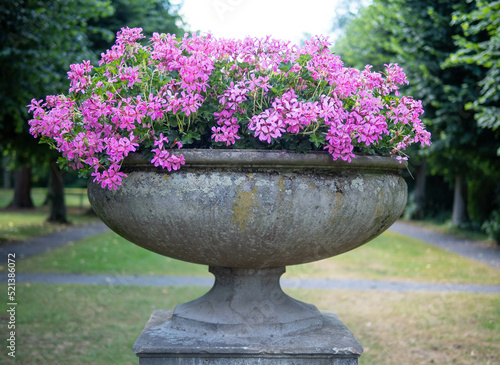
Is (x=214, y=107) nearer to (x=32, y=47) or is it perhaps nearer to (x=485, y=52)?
(x=485, y=52)

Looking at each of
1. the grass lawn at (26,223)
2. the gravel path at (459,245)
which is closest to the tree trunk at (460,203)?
the gravel path at (459,245)

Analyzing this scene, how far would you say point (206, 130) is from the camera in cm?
256

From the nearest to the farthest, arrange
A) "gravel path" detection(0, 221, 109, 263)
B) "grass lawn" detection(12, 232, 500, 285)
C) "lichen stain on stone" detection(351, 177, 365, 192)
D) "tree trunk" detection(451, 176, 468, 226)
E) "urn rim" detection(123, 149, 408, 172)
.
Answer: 1. "urn rim" detection(123, 149, 408, 172)
2. "lichen stain on stone" detection(351, 177, 365, 192)
3. "grass lawn" detection(12, 232, 500, 285)
4. "gravel path" detection(0, 221, 109, 263)
5. "tree trunk" detection(451, 176, 468, 226)

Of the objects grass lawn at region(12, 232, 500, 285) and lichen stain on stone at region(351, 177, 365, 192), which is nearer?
A: lichen stain on stone at region(351, 177, 365, 192)

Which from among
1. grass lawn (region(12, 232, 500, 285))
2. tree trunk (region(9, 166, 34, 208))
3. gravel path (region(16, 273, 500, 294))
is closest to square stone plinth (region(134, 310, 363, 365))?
gravel path (region(16, 273, 500, 294))

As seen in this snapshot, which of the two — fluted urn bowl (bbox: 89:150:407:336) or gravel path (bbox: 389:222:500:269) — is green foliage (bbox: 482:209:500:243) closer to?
gravel path (bbox: 389:222:500:269)

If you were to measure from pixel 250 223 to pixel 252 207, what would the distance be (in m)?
0.08

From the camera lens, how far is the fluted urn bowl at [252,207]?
235 centimetres

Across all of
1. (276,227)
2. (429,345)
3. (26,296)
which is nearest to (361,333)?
(429,345)

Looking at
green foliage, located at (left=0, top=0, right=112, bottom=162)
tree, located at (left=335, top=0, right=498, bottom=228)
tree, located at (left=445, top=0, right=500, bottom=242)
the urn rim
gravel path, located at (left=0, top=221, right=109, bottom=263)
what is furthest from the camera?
gravel path, located at (left=0, top=221, right=109, bottom=263)

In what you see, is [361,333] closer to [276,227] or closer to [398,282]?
[398,282]

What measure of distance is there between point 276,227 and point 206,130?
0.63 metres

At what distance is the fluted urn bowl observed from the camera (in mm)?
2354

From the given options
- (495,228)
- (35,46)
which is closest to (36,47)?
(35,46)
